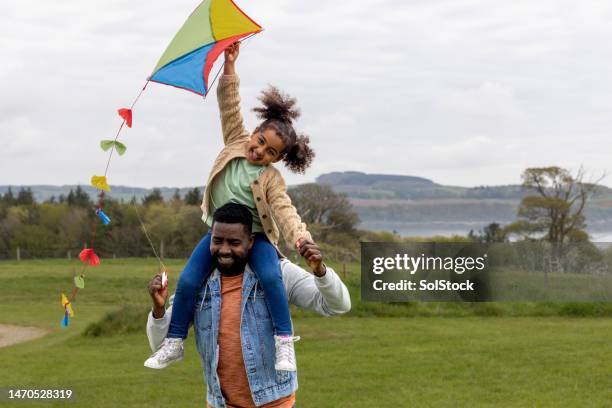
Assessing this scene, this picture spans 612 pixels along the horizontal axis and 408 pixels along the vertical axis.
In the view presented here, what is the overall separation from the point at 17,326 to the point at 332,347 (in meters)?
9.06

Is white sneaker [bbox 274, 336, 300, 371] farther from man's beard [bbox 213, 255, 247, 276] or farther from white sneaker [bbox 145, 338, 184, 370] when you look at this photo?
white sneaker [bbox 145, 338, 184, 370]

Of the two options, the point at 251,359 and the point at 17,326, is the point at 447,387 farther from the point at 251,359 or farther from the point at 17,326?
the point at 17,326

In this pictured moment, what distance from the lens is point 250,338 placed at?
420 centimetres

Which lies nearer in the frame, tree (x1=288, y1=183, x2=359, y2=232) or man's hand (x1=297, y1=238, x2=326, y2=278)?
man's hand (x1=297, y1=238, x2=326, y2=278)

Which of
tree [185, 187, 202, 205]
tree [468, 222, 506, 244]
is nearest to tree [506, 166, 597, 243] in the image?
tree [468, 222, 506, 244]

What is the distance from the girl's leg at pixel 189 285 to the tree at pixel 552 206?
33159mm

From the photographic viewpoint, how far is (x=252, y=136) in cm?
426

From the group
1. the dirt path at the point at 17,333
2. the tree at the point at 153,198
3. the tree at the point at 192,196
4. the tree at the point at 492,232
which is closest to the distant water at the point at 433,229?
the tree at the point at 492,232

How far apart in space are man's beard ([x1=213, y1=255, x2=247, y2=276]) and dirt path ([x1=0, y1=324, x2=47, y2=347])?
49.3ft

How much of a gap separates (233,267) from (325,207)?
31.4 metres

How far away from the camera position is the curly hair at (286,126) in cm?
425

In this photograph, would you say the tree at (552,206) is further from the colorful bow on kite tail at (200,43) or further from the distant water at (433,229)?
the colorful bow on kite tail at (200,43)

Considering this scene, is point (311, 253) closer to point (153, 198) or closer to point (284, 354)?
point (284, 354)

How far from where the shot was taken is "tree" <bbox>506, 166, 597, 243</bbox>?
3678cm
